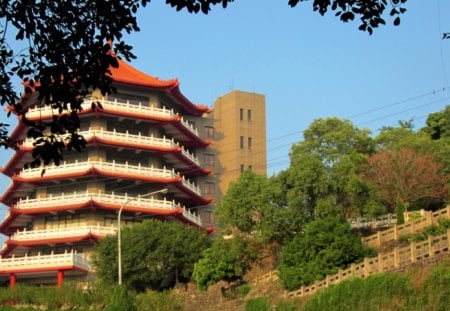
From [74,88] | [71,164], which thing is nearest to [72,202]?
[71,164]

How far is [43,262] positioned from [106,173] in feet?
25.8

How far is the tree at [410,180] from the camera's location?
184 feet

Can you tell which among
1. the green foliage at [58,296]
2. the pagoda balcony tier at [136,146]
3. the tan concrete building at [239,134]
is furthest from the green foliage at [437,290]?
the tan concrete building at [239,134]

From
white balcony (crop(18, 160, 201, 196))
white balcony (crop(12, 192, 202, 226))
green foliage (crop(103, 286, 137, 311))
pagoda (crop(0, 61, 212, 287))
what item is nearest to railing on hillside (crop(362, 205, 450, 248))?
green foliage (crop(103, 286, 137, 311))

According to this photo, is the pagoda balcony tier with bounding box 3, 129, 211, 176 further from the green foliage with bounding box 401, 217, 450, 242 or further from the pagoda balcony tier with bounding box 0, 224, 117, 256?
the green foliage with bounding box 401, 217, 450, 242

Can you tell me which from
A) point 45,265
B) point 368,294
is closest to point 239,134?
point 45,265

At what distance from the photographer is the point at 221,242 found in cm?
4928

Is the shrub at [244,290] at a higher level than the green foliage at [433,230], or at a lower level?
lower

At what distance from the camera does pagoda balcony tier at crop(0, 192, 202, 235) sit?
6238 centimetres

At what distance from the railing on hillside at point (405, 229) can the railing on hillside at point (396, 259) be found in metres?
5.74

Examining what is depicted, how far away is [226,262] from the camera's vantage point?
159 feet

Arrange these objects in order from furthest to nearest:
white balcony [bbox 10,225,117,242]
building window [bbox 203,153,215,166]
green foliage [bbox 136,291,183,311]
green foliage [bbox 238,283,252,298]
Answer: building window [bbox 203,153,215,166]
white balcony [bbox 10,225,117,242]
green foliage [bbox 238,283,252,298]
green foliage [bbox 136,291,183,311]

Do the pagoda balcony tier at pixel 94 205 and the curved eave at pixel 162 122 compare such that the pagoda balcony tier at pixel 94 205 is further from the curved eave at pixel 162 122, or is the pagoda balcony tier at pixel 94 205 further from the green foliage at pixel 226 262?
the green foliage at pixel 226 262

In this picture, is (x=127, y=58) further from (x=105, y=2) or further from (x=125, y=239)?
(x=125, y=239)
